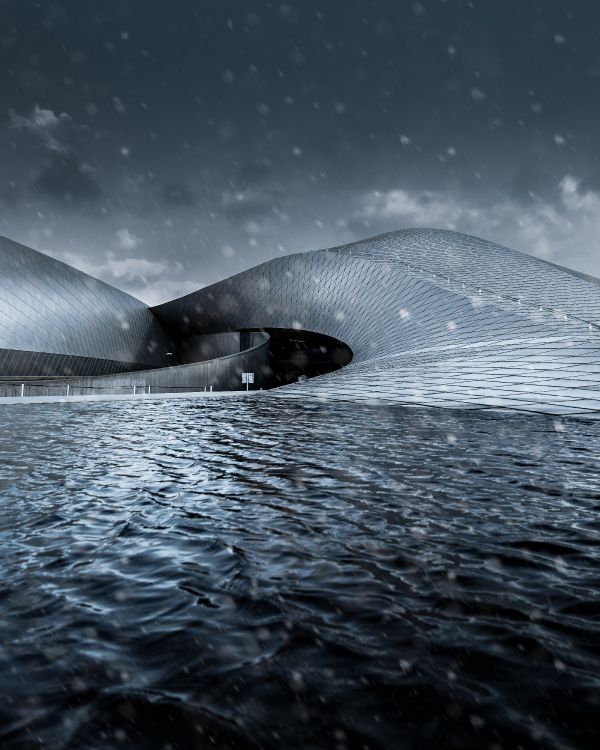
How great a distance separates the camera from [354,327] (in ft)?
105

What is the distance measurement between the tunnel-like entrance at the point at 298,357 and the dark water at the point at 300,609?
4294 centimetres

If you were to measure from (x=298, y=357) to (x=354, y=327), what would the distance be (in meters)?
22.2

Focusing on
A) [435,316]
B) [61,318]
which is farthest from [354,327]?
[61,318]

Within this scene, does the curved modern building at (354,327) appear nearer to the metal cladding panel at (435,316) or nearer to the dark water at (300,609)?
the metal cladding panel at (435,316)

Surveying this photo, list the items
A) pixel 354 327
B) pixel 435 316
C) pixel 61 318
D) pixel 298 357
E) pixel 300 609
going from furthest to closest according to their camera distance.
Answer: pixel 298 357 < pixel 61 318 < pixel 354 327 < pixel 435 316 < pixel 300 609

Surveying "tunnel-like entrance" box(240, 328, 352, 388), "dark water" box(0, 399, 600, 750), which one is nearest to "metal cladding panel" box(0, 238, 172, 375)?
"tunnel-like entrance" box(240, 328, 352, 388)

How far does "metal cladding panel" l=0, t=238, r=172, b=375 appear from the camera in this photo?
3212 centimetres

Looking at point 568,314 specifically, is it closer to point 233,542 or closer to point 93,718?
point 233,542

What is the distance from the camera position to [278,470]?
534 centimetres

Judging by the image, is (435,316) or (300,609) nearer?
(300,609)

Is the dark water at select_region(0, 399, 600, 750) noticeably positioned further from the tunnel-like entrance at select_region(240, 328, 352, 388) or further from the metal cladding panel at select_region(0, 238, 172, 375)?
the tunnel-like entrance at select_region(240, 328, 352, 388)

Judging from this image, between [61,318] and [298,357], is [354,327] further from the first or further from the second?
[298,357]

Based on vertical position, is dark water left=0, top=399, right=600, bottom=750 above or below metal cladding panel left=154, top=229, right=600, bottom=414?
below

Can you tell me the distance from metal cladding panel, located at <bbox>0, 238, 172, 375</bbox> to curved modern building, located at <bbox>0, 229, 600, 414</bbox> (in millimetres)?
86
